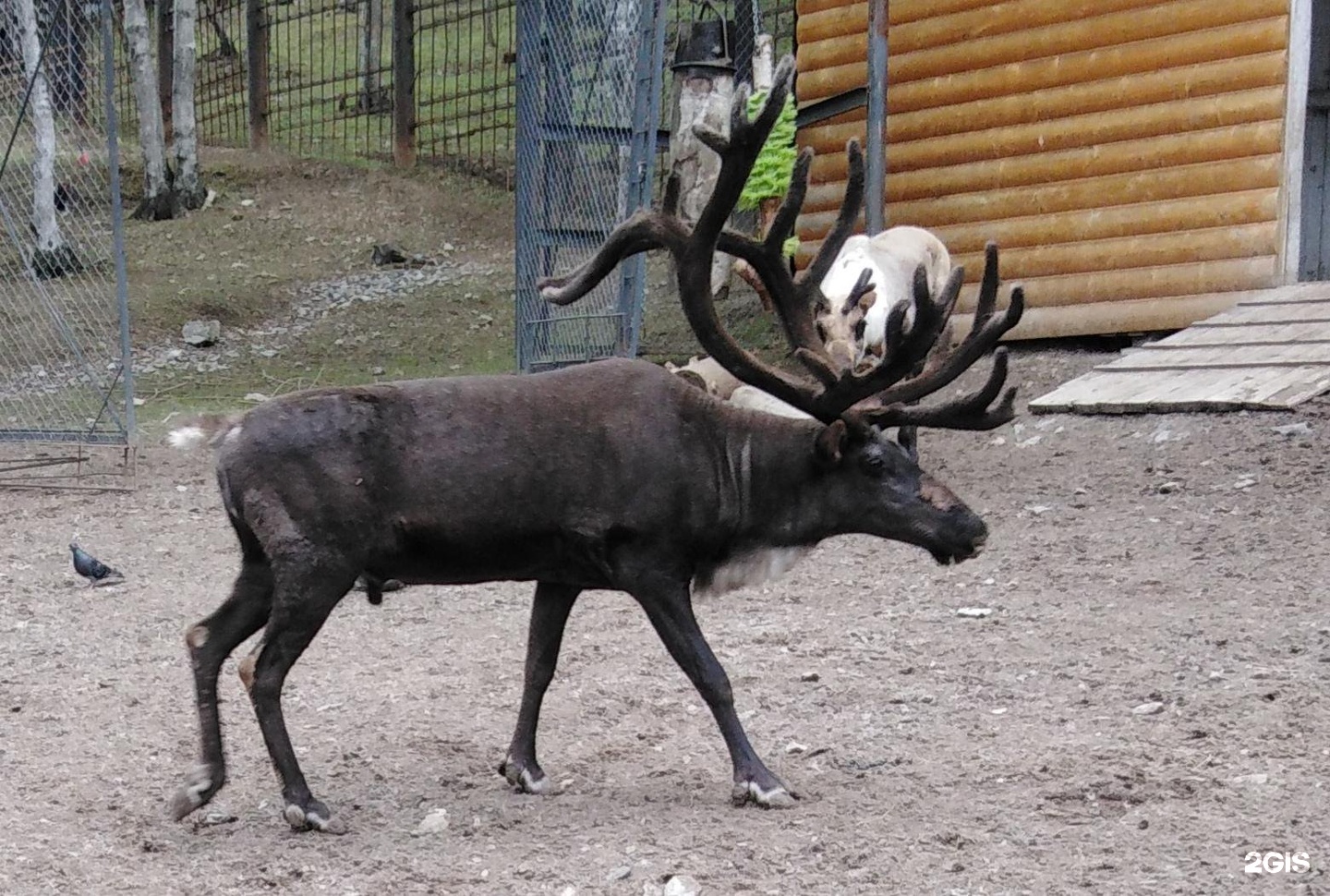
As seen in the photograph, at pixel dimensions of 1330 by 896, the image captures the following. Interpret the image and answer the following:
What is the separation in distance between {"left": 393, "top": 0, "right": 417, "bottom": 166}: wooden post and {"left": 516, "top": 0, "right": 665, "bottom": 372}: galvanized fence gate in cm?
786

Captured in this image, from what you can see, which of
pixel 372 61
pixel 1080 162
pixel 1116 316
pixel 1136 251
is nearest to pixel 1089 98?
pixel 1080 162

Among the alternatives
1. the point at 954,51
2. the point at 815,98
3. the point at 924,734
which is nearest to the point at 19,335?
the point at 815,98

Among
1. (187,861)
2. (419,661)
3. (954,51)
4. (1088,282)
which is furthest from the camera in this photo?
(954,51)

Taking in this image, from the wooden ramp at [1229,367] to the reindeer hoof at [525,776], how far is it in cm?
526

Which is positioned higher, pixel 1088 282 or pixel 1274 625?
pixel 1088 282

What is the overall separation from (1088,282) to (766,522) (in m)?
6.88

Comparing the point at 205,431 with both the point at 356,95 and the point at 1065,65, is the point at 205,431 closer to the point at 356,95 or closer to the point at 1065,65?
the point at 1065,65

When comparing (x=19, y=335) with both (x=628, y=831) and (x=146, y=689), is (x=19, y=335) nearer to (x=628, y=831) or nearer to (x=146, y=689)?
(x=146, y=689)

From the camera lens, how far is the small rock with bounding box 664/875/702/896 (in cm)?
390

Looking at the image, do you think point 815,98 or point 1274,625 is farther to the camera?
point 815,98

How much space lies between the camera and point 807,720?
5316 millimetres

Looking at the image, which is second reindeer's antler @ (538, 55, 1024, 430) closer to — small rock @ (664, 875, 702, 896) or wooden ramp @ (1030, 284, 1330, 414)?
small rock @ (664, 875, 702, 896)

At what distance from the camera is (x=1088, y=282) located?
36.4 ft

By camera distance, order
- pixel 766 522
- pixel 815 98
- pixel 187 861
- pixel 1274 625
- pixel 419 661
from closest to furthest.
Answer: pixel 187 861
pixel 766 522
pixel 1274 625
pixel 419 661
pixel 815 98
